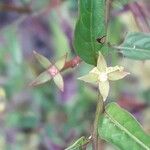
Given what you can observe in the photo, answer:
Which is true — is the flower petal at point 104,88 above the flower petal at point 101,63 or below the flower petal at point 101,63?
below

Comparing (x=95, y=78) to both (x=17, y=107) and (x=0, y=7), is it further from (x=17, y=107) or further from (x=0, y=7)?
(x=17, y=107)

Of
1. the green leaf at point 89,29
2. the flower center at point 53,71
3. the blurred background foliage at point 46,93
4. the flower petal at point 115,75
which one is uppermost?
the green leaf at point 89,29

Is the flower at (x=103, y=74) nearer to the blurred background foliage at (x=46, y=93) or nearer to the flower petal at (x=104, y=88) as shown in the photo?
the flower petal at (x=104, y=88)

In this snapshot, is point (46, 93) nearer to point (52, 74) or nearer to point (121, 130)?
point (52, 74)

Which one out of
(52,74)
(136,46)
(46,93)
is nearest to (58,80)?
(52,74)

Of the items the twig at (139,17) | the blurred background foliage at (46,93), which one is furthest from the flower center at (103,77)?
the blurred background foliage at (46,93)

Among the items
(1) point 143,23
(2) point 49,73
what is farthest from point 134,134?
(1) point 143,23
